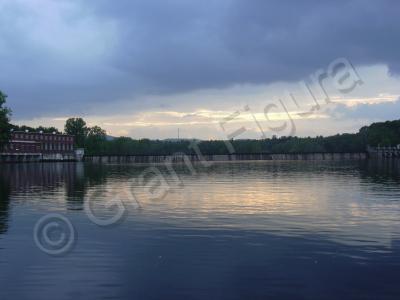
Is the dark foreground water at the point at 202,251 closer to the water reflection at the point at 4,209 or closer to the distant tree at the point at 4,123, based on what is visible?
the water reflection at the point at 4,209

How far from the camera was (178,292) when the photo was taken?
1680 centimetres

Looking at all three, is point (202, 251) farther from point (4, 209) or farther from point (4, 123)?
point (4, 123)

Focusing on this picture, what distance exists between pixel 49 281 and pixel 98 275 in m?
1.83

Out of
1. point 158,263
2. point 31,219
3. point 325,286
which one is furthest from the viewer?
point 31,219

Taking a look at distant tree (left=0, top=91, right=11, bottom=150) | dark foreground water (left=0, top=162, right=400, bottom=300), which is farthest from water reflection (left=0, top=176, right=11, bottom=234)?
distant tree (left=0, top=91, right=11, bottom=150)

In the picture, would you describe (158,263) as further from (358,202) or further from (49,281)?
(358,202)

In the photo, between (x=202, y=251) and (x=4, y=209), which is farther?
(x=4, y=209)

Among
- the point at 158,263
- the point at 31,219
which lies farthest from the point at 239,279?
the point at 31,219

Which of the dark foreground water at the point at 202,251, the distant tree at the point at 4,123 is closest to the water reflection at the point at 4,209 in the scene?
the dark foreground water at the point at 202,251

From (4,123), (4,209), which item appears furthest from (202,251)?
(4,123)

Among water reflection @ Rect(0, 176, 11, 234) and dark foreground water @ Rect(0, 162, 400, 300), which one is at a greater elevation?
water reflection @ Rect(0, 176, 11, 234)

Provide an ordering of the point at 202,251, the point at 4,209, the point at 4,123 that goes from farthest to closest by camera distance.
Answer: the point at 4,123 → the point at 4,209 → the point at 202,251

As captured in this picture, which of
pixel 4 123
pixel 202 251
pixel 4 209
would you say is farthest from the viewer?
pixel 4 123

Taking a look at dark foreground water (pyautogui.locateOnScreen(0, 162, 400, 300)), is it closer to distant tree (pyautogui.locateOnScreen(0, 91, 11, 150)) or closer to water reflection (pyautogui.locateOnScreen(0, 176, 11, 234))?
water reflection (pyautogui.locateOnScreen(0, 176, 11, 234))
